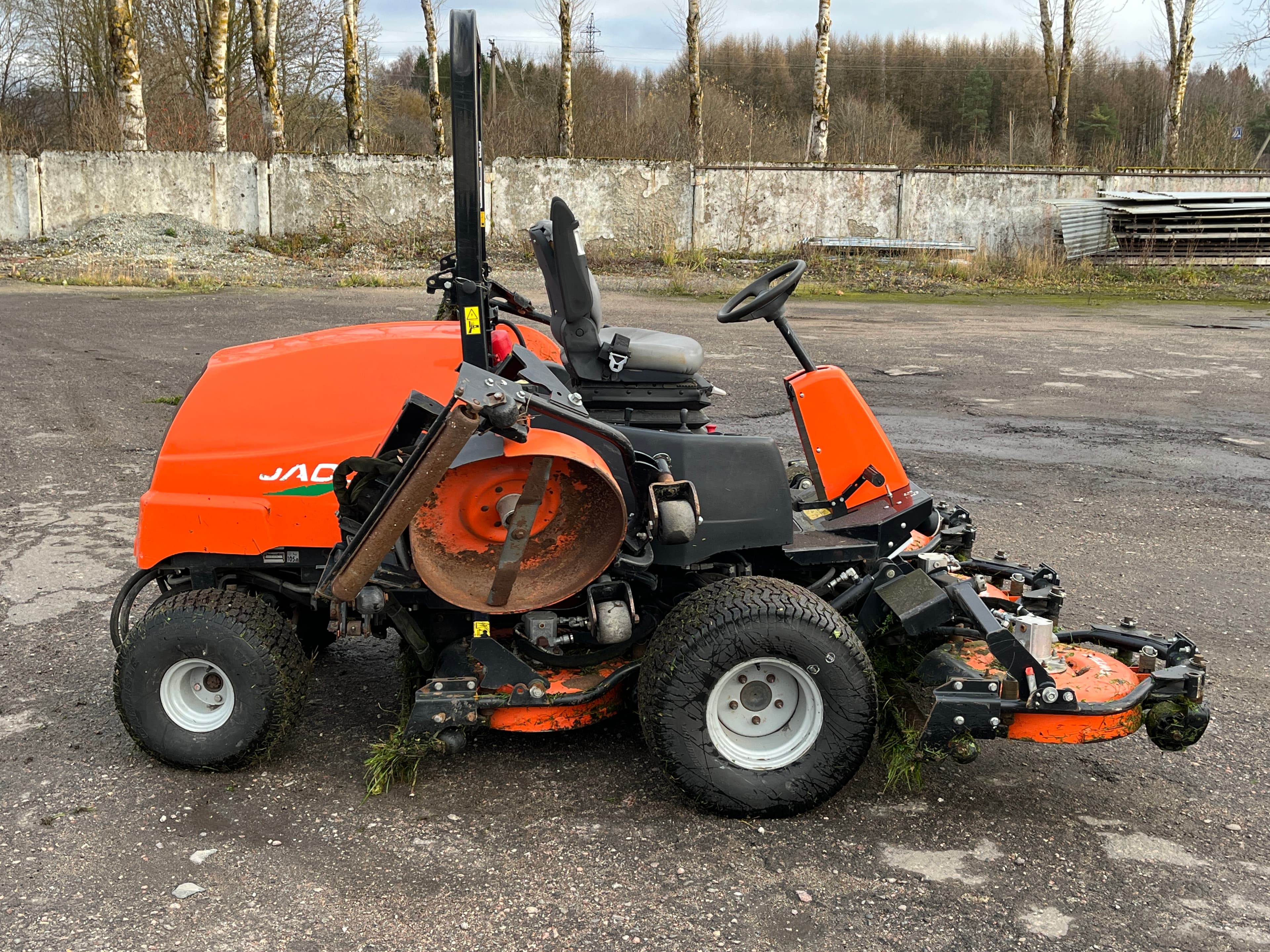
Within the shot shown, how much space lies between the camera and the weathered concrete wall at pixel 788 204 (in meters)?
21.3

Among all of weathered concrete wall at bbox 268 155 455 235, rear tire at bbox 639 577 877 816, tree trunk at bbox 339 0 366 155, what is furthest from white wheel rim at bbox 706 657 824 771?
tree trunk at bbox 339 0 366 155

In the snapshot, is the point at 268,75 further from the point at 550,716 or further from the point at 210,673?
the point at 550,716

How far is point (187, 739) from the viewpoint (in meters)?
3.24

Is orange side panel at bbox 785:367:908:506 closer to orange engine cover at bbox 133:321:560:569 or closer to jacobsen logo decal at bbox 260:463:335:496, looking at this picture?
orange engine cover at bbox 133:321:560:569

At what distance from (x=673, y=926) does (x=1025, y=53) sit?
52022mm

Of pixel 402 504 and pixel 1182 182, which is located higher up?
pixel 1182 182

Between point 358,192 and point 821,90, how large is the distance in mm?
9587

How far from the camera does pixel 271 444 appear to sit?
3295 mm

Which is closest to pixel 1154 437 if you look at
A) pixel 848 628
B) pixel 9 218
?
pixel 848 628

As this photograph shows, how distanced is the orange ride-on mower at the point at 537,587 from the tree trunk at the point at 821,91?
2076 cm

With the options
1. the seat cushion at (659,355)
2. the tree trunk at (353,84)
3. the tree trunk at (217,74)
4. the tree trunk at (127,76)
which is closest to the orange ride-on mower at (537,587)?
the seat cushion at (659,355)

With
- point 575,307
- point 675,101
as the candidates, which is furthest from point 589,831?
point 675,101

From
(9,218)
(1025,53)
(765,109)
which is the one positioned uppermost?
(1025,53)

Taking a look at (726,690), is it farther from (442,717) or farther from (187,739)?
(187,739)
